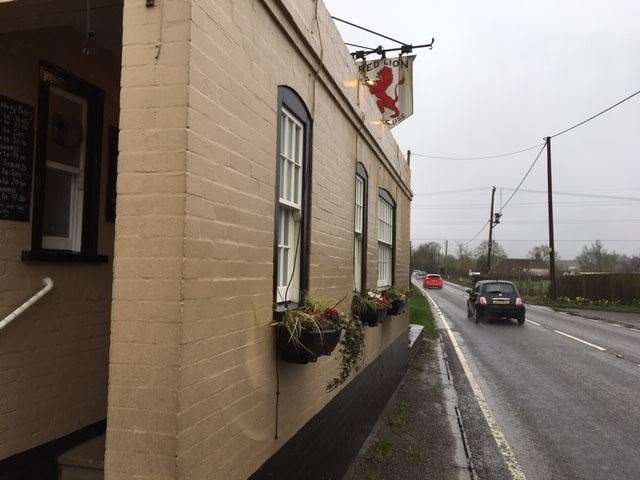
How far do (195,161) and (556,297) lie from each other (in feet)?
114

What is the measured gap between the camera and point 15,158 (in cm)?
343

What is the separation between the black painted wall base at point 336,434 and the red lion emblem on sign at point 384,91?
12.1 ft

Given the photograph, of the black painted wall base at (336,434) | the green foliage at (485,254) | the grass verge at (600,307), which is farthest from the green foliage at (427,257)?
the black painted wall base at (336,434)

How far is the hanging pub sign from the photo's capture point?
27.9ft

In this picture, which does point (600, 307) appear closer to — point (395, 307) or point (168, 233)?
point (395, 307)

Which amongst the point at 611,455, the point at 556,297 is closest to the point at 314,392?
the point at 611,455

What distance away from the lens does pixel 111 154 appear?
164 inches

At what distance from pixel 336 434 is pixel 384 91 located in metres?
5.41

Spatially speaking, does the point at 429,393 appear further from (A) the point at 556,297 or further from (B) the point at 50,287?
(A) the point at 556,297

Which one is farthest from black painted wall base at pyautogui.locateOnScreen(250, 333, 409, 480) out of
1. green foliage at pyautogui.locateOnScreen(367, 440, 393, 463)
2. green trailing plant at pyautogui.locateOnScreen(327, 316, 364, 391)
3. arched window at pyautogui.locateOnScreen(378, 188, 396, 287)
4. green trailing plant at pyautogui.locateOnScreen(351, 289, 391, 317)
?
arched window at pyautogui.locateOnScreen(378, 188, 396, 287)

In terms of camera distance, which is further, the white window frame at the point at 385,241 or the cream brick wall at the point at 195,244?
the white window frame at the point at 385,241

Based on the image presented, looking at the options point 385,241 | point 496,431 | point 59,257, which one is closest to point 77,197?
point 59,257

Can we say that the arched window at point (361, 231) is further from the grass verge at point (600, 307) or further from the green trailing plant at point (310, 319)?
the grass verge at point (600, 307)

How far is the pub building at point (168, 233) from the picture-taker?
2.40 metres
